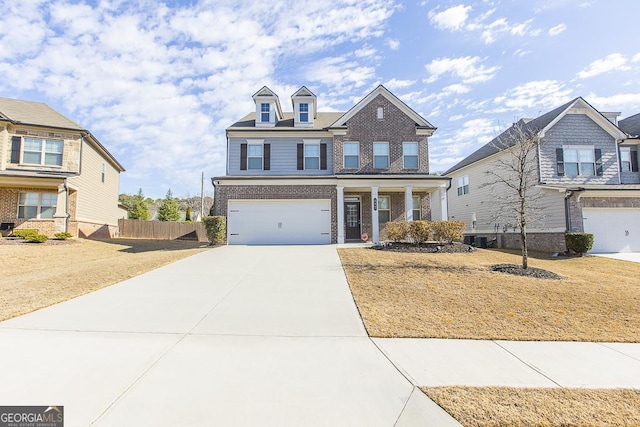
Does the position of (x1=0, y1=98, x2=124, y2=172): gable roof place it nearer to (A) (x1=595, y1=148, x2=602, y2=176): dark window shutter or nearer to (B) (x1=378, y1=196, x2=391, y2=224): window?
(B) (x1=378, y1=196, x2=391, y2=224): window

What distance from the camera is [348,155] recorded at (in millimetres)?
17859

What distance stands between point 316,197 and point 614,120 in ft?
62.4

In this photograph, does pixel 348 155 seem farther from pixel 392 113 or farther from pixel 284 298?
pixel 284 298

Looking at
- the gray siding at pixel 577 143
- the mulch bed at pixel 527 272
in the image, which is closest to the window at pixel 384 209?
the gray siding at pixel 577 143

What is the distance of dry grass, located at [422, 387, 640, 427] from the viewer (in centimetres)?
281

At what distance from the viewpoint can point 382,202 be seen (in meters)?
18.5

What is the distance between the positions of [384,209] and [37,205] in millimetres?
19357

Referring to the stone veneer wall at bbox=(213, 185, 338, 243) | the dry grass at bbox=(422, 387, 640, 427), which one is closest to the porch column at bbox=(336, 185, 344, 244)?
the stone veneer wall at bbox=(213, 185, 338, 243)

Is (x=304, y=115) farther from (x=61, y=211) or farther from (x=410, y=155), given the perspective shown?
(x=61, y=211)

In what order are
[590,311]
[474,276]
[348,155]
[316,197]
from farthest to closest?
[348,155] → [316,197] → [474,276] → [590,311]

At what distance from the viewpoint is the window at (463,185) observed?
23109 millimetres

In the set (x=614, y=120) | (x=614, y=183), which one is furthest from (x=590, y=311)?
(x=614, y=120)

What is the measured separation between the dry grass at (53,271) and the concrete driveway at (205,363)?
28.7 inches

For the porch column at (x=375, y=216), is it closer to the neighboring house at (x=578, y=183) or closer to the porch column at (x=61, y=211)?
the neighboring house at (x=578, y=183)
